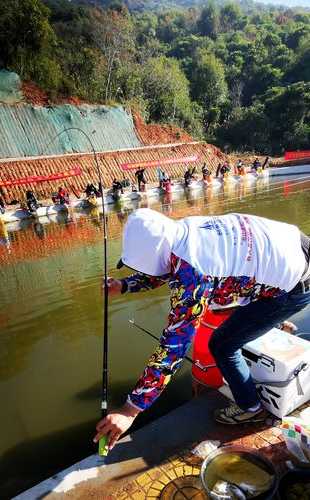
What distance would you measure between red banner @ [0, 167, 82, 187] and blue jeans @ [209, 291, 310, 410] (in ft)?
58.7

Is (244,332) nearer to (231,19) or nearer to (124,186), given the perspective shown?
(124,186)

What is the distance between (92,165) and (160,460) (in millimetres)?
20664

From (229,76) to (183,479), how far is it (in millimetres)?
57585

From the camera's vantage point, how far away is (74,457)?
3082mm

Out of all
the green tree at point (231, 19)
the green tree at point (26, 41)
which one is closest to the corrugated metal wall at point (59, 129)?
the green tree at point (26, 41)

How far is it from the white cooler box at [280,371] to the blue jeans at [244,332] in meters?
0.15

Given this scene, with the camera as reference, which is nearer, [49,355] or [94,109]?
[49,355]

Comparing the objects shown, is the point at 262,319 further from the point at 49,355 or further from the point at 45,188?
the point at 45,188

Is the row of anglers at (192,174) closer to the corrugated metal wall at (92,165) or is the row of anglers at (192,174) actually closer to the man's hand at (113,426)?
the corrugated metal wall at (92,165)

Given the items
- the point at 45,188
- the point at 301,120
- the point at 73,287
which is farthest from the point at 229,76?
the point at 73,287

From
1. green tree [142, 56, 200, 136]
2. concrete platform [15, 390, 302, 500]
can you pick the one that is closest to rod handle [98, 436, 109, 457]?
concrete platform [15, 390, 302, 500]

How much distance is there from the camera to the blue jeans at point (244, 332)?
7.29ft

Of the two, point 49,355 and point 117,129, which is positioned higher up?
point 117,129

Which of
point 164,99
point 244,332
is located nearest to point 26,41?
point 164,99
